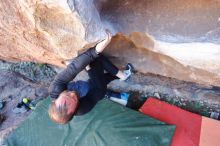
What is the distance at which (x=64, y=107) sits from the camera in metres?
1.64

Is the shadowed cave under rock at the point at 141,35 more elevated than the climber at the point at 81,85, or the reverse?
the shadowed cave under rock at the point at 141,35

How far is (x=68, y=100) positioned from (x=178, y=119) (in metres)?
0.88

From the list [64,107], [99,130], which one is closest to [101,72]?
[99,130]

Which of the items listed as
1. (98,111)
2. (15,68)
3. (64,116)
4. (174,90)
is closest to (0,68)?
(15,68)

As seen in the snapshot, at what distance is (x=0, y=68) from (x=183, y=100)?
1802 millimetres

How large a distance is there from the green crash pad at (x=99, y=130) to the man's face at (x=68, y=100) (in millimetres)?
409

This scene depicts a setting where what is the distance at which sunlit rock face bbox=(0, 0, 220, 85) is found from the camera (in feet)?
5.06

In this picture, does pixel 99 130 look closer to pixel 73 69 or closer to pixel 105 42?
pixel 73 69

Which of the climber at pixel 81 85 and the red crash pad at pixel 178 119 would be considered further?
the red crash pad at pixel 178 119

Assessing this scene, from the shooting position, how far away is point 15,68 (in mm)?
2805

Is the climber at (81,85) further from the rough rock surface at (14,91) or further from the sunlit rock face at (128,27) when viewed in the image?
the rough rock surface at (14,91)

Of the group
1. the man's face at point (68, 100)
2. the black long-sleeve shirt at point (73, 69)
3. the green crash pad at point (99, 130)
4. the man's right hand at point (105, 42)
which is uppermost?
the man's right hand at point (105, 42)

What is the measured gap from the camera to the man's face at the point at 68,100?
164 cm

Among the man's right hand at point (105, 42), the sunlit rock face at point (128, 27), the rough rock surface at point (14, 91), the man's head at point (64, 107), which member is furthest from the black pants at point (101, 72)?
the rough rock surface at point (14, 91)
